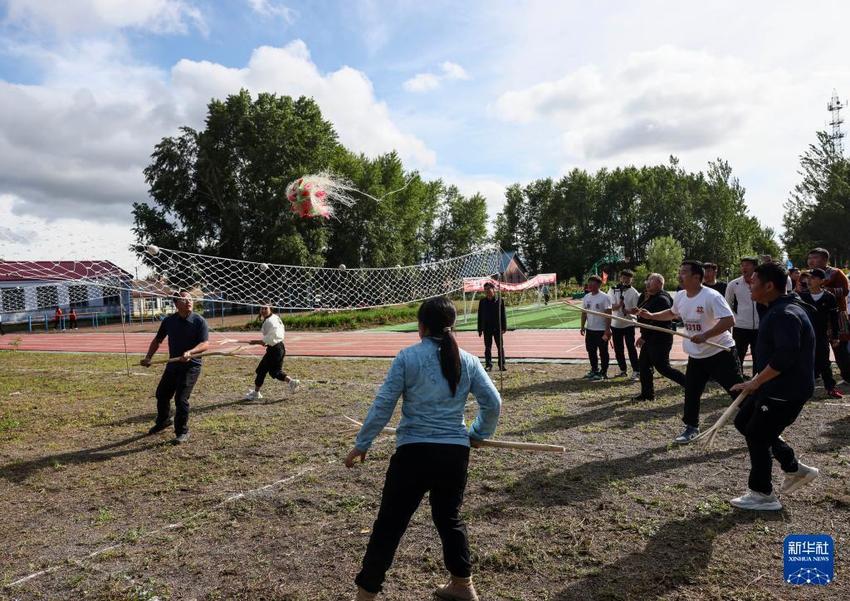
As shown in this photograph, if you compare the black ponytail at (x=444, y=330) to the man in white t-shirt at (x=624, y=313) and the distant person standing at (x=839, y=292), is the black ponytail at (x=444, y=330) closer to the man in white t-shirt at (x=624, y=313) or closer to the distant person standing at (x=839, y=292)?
the distant person standing at (x=839, y=292)

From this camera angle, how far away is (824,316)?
26.7ft

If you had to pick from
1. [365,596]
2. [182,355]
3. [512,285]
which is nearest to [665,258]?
[512,285]

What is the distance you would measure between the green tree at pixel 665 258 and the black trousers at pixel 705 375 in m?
40.3

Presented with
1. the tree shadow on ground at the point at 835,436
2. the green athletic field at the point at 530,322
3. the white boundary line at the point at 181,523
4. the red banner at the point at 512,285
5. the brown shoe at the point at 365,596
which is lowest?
the tree shadow on ground at the point at 835,436

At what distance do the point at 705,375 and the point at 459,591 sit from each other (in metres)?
4.09

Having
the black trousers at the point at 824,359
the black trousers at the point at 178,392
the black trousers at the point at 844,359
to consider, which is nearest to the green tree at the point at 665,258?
the black trousers at the point at 844,359

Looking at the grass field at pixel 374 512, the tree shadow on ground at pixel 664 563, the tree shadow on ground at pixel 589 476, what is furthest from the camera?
the tree shadow on ground at pixel 589 476

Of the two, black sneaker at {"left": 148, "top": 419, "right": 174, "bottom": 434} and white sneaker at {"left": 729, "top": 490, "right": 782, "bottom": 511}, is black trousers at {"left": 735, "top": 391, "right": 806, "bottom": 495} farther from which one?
black sneaker at {"left": 148, "top": 419, "right": 174, "bottom": 434}

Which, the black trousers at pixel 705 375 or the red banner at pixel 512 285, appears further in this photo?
the red banner at pixel 512 285

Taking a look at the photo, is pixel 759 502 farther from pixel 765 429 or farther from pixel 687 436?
pixel 687 436

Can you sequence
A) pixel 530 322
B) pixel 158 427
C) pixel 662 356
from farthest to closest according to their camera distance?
pixel 530 322 < pixel 662 356 < pixel 158 427

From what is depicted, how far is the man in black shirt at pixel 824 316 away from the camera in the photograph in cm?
798

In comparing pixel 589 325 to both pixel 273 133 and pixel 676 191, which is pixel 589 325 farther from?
pixel 676 191

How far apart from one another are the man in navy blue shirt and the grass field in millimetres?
414
